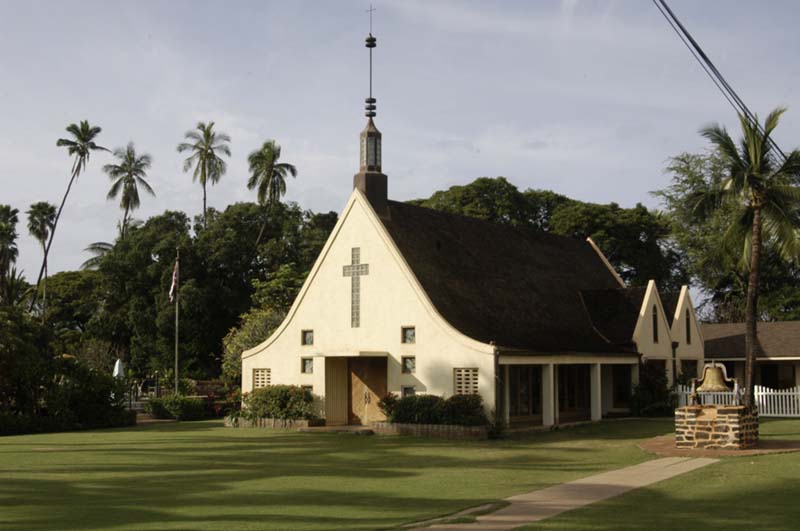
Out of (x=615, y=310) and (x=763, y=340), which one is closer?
(x=615, y=310)

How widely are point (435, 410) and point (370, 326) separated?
4.35 meters

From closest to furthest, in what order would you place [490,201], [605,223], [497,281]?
1. [497,281]
2. [605,223]
3. [490,201]

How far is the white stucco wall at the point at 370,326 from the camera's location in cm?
2836

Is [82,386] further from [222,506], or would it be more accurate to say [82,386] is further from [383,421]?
[222,506]

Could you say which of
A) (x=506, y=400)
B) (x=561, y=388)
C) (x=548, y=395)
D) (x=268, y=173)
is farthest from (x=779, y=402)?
(x=268, y=173)

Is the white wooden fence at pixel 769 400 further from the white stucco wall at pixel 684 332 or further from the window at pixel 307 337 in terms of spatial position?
the window at pixel 307 337

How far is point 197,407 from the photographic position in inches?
1540

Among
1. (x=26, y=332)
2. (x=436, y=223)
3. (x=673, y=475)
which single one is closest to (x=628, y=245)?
(x=436, y=223)

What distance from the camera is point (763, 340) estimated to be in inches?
1705

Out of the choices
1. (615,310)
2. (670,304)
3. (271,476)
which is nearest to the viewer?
(271,476)

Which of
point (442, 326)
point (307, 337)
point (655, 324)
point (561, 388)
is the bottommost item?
point (561, 388)

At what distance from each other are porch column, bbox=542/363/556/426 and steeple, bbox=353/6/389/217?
773cm

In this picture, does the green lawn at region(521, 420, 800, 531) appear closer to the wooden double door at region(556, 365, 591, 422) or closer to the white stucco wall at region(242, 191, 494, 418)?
the white stucco wall at region(242, 191, 494, 418)

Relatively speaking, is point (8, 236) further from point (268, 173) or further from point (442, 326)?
point (442, 326)
